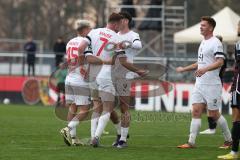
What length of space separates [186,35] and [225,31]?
6.83 ft

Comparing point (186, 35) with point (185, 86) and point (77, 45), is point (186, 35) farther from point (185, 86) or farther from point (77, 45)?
point (77, 45)

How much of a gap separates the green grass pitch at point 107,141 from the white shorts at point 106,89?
0.97 metres

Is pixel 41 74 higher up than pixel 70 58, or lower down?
lower down

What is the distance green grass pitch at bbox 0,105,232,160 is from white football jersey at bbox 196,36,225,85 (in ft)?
4.41

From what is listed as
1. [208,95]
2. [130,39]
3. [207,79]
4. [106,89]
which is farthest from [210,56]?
[106,89]

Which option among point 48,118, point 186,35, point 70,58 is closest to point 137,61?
point 186,35

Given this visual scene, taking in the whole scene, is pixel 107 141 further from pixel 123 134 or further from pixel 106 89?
pixel 106 89

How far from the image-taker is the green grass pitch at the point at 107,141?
556 inches

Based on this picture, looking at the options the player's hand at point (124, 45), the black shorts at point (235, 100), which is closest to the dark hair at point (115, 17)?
the player's hand at point (124, 45)

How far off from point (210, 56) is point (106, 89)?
2.10 meters

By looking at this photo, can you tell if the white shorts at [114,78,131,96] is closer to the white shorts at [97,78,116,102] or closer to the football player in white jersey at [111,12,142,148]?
the football player in white jersey at [111,12,142,148]

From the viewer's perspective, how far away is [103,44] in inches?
607

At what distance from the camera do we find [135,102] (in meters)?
29.9

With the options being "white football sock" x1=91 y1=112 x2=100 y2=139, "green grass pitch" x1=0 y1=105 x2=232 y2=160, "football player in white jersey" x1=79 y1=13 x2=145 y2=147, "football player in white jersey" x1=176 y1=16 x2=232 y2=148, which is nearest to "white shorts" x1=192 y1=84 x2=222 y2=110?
"football player in white jersey" x1=176 y1=16 x2=232 y2=148
